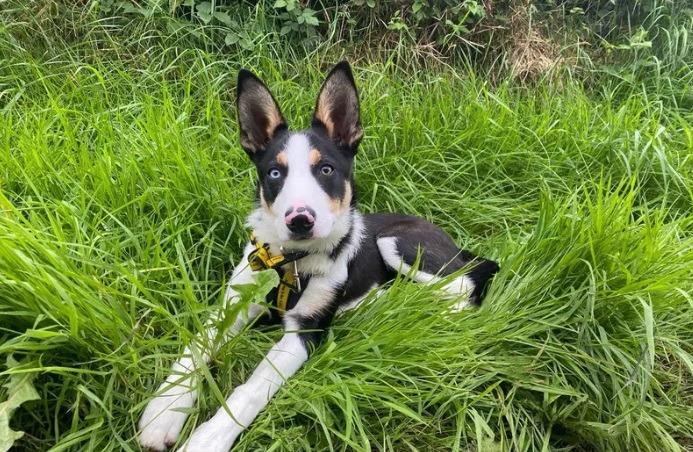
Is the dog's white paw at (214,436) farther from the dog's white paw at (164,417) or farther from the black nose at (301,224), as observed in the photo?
the black nose at (301,224)

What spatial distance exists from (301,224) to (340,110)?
25.5 inches

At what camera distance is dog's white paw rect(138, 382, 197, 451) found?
5.95 feet

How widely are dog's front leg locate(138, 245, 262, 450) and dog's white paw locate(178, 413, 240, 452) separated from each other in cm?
8

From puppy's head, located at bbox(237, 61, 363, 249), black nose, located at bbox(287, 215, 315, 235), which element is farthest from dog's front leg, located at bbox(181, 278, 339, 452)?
black nose, located at bbox(287, 215, 315, 235)

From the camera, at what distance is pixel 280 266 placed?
7.50 ft

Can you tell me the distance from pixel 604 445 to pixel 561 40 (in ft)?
12.2

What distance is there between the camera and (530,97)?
4.10 m

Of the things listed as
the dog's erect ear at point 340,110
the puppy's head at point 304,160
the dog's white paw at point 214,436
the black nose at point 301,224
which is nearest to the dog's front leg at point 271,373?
the dog's white paw at point 214,436

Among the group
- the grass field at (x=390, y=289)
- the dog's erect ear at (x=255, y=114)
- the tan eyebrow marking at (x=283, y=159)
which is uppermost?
the dog's erect ear at (x=255, y=114)

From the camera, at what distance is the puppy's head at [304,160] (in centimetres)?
204

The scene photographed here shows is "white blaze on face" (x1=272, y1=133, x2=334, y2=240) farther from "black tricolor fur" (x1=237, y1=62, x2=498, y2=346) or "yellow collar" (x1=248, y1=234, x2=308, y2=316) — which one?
"yellow collar" (x1=248, y1=234, x2=308, y2=316)

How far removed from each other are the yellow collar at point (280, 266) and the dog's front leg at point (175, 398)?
248 millimetres

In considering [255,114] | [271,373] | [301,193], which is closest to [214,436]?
[271,373]

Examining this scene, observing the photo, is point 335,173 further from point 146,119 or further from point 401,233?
point 146,119
